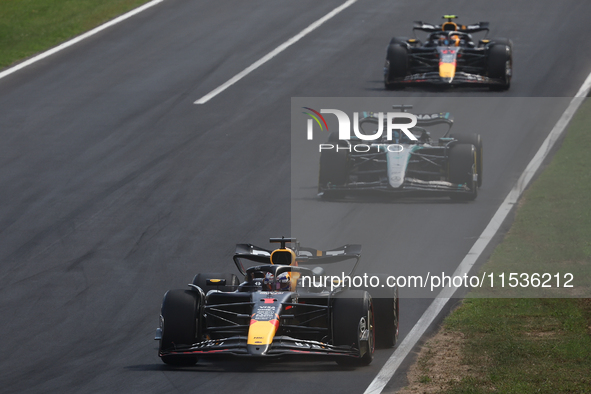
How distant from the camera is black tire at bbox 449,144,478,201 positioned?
70.9 ft

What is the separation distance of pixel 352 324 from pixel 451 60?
18.3 m

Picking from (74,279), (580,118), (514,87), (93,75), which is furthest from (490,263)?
(93,75)

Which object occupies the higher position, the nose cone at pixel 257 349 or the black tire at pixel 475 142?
the black tire at pixel 475 142

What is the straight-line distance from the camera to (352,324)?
40.9 ft

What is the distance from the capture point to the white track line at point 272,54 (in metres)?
31.0

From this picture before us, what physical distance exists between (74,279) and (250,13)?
22.5 m

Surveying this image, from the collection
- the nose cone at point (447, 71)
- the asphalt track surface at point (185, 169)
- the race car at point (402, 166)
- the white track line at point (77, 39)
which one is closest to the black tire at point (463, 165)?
the race car at point (402, 166)

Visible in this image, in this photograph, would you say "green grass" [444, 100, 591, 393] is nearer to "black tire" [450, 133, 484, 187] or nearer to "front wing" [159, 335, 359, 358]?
"black tire" [450, 133, 484, 187]

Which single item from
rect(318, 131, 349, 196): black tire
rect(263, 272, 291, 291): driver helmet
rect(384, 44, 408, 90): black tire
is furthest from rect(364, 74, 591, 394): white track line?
rect(384, 44, 408, 90): black tire

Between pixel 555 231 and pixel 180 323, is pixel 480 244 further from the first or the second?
pixel 180 323

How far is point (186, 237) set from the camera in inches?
791

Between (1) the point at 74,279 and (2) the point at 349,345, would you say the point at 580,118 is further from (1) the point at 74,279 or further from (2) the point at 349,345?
(2) the point at 349,345

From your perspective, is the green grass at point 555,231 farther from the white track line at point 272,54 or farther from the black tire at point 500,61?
the white track line at point 272,54

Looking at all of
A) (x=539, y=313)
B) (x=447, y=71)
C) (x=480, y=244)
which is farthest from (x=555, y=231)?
(x=447, y=71)
